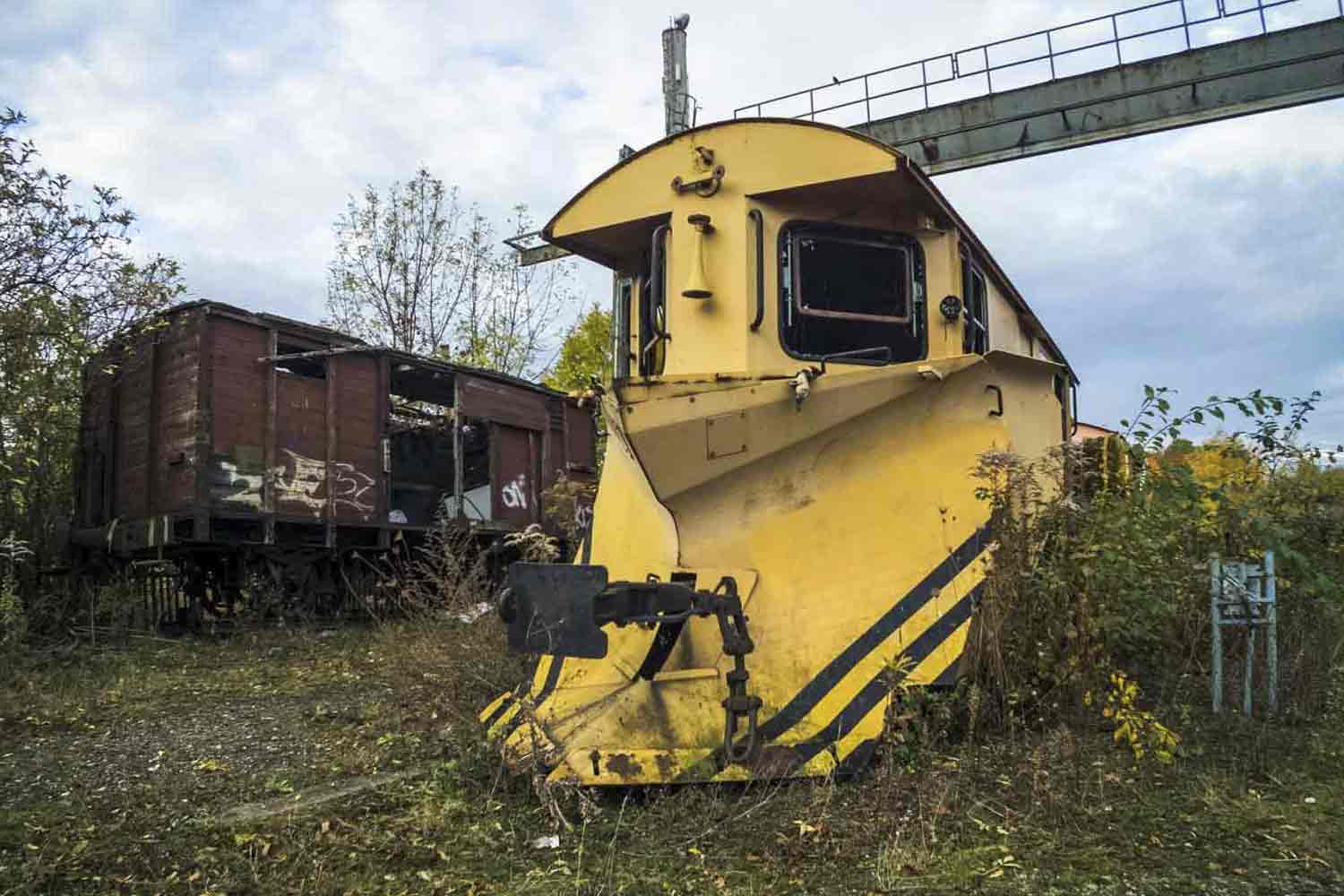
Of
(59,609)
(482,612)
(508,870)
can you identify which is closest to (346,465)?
(59,609)

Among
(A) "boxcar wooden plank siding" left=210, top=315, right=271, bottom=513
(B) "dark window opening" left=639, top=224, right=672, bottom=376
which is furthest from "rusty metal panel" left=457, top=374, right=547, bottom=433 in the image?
(B) "dark window opening" left=639, top=224, right=672, bottom=376

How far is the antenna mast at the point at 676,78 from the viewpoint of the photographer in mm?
17156

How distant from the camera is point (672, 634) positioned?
3832 mm

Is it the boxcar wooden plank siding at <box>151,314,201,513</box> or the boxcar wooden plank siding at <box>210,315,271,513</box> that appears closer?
the boxcar wooden plank siding at <box>151,314,201,513</box>

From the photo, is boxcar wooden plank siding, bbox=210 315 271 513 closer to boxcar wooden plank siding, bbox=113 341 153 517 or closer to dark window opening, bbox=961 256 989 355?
boxcar wooden plank siding, bbox=113 341 153 517

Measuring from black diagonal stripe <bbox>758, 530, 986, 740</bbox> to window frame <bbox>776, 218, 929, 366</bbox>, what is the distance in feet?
3.00

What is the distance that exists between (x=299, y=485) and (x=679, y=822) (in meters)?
7.70

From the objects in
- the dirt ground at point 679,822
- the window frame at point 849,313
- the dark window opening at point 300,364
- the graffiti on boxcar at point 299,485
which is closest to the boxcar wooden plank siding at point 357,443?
the graffiti on boxcar at point 299,485

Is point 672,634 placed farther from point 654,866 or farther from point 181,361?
point 181,361

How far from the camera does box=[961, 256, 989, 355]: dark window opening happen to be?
15.2 feet

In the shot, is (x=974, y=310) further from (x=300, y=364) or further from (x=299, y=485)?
(x=300, y=364)

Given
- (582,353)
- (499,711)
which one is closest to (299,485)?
(499,711)

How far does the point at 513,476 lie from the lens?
41.7 ft

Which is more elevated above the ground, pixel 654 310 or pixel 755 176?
pixel 755 176
